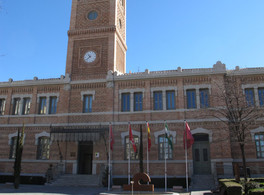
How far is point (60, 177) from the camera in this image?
2206cm

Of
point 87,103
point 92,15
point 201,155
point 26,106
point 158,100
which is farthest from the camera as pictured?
point 92,15

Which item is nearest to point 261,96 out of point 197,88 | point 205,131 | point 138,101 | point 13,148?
point 197,88

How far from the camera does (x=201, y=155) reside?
21.9 m

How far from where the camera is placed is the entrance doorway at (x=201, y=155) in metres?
21.5

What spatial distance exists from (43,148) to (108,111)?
709 cm

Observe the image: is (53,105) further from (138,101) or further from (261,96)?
(261,96)

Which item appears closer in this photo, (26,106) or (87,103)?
(87,103)

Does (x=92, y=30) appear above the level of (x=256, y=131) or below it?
above

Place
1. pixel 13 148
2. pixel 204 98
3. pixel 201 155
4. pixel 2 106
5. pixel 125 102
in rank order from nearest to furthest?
pixel 201 155 < pixel 204 98 < pixel 125 102 < pixel 13 148 < pixel 2 106

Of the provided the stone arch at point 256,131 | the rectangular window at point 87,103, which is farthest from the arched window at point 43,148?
the stone arch at point 256,131

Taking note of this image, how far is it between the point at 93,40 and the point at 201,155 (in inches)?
590

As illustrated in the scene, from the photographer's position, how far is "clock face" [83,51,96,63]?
25688mm

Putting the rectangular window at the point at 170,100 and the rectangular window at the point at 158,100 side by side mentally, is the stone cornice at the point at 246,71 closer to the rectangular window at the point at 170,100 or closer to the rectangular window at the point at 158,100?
the rectangular window at the point at 170,100

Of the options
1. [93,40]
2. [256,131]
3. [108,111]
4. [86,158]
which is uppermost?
[93,40]
